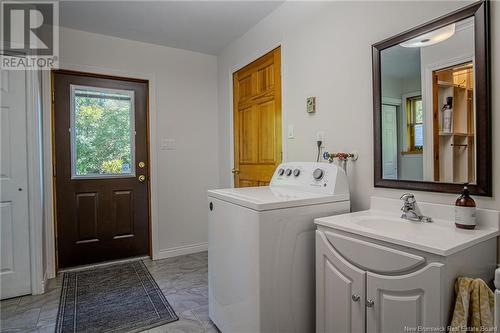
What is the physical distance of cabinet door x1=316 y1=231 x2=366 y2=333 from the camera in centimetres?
120

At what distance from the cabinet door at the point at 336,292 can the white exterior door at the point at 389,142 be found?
0.55 m

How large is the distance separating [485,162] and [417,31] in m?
0.72

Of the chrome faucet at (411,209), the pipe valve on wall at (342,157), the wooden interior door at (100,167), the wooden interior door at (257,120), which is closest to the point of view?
the chrome faucet at (411,209)

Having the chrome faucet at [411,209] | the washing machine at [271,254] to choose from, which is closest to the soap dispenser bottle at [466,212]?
the chrome faucet at [411,209]

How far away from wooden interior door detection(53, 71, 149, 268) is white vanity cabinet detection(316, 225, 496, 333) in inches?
93.0

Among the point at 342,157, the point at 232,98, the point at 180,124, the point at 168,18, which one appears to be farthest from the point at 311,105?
the point at 180,124

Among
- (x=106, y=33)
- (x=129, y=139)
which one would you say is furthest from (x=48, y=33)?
(x=129, y=139)

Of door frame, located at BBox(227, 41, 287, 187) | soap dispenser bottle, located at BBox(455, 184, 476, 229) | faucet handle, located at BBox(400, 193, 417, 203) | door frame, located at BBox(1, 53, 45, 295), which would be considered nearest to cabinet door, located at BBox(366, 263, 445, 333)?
soap dispenser bottle, located at BBox(455, 184, 476, 229)

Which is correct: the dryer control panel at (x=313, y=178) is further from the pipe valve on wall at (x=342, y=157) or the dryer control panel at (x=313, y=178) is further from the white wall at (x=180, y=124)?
the white wall at (x=180, y=124)

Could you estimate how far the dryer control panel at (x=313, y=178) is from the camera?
5.40ft

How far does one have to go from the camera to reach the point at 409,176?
1.47m

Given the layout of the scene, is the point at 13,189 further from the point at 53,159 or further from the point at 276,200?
the point at 276,200

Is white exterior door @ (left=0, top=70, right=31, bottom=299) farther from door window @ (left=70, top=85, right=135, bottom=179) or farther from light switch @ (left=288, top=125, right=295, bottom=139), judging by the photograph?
light switch @ (left=288, top=125, right=295, bottom=139)

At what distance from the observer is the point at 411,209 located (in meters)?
1.39
